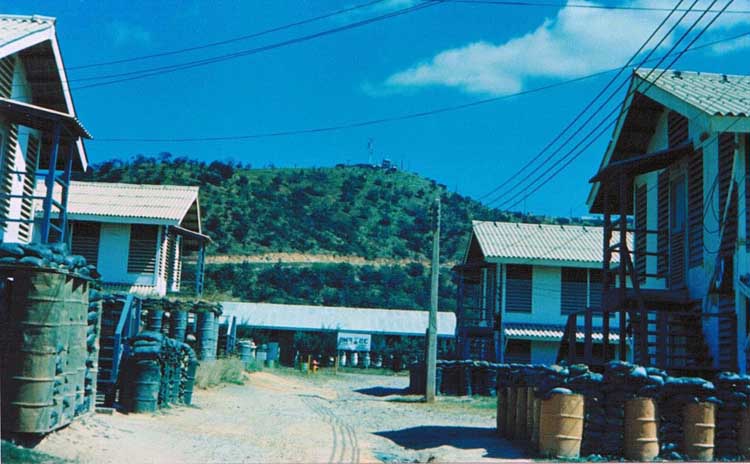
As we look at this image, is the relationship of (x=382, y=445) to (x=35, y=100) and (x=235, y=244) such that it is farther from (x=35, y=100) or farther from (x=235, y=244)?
(x=235, y=244)

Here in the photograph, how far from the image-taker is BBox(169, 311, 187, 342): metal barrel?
25656 mm

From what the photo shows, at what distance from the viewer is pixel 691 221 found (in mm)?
16531

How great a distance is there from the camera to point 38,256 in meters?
10.0

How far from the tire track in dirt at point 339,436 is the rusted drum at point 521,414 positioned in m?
2.67

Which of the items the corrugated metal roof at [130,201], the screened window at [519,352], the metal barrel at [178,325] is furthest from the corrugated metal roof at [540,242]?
the metal barrel at [178,325]

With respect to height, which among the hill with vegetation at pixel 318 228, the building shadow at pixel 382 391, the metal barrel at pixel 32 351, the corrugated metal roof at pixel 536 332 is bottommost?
the building shadow at pixel 382 391

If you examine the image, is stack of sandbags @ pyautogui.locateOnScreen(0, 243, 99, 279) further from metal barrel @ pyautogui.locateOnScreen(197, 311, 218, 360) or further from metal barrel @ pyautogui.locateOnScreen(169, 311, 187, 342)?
metal barrel @ pyautogui.locateOnScreen(197, 311, 218, 360)

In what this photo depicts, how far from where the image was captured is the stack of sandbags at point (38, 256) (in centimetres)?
985

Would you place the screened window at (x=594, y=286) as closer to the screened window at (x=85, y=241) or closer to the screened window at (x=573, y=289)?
the screened window at (x=573, y=289)

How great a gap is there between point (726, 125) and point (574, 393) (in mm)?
5341

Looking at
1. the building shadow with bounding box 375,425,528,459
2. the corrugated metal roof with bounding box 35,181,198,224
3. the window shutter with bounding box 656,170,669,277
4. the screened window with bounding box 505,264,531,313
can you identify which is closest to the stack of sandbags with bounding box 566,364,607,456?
the building shadow with bounding box 375,425,528,459

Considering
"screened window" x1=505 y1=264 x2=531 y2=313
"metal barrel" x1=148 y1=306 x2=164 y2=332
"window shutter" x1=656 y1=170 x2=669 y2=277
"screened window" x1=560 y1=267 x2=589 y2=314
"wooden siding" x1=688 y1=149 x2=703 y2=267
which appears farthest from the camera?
"screened window" x1=560 y1=267 x2=589 y2=314

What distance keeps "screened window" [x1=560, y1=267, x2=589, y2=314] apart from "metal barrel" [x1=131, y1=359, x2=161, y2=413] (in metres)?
23.2

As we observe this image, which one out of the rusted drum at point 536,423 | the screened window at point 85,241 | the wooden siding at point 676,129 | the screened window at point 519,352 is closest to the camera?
the rusted drum at point 536,423
